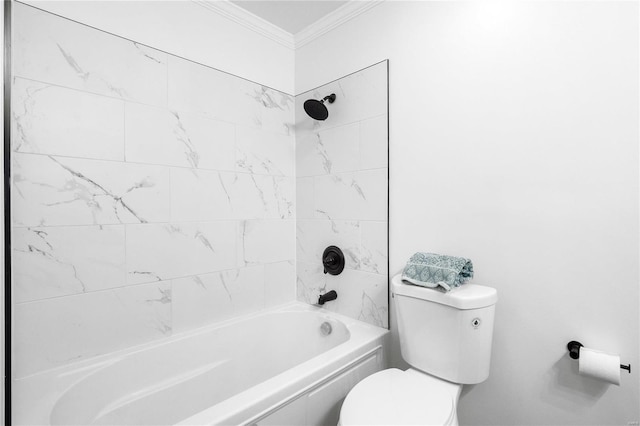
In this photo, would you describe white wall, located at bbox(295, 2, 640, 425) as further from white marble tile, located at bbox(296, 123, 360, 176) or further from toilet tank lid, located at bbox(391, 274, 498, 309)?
white marble tile, located at bbox(296, 123, 360, 176)

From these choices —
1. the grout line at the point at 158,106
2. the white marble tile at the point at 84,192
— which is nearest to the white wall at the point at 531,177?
the grout line at the point at 158,106

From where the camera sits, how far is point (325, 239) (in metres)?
1.98

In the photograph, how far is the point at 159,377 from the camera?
149 centimetres

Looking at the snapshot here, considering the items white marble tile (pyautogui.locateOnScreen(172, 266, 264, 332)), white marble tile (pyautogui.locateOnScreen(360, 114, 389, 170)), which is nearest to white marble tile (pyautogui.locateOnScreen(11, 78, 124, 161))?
white marble tile (pyautogui.locateOnScreen(172, 266, 264, 332))

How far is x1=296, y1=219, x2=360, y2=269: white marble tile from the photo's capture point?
1.83 metres

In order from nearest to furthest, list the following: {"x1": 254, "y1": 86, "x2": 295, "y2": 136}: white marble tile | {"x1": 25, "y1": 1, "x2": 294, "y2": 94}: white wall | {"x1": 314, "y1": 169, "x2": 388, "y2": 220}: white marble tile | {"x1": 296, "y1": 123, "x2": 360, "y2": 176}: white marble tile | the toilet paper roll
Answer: the toilet paper roll
{"x1": 25, "y1": 1, "x2": 294, "y2": 94}: white wall
{"x1": 314, "y1": 169, "x2": 388, "y2": 220}: white marble tile
{"x1": 296, "y1": 123, "x2": 360, "y2": 176}: white marble tile
{"x1": 254, "y1": 86, "x2": 295, "y2": 136}: white marble tile

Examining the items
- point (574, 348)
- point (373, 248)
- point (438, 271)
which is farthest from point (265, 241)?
point (574, 348)

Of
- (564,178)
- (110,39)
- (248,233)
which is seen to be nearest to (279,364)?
(248,233)

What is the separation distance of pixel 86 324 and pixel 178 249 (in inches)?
19.2

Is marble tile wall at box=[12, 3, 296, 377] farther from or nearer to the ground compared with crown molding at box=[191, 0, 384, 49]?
nearer to the ground

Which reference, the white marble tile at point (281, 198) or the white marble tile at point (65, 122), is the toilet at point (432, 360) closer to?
the white marble tile at point (281, 198)

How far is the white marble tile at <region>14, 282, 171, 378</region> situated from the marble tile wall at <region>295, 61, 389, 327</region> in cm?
93

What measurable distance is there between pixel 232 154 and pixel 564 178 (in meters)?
1.60

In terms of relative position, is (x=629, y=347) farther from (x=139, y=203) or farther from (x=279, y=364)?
(x=139, y=203)
